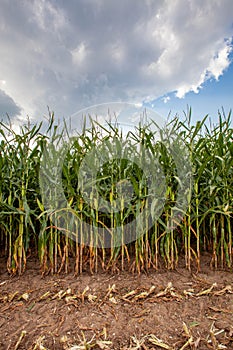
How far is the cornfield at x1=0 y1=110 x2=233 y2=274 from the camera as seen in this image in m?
2.37

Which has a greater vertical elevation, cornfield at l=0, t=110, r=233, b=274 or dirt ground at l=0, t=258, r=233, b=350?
cornfield at l=0, t=110, r=233, b=274

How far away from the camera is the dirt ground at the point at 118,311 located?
1725mm

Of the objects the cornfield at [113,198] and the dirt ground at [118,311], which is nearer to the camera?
the dirt ground at [118,311]

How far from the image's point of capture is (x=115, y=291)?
2.18 metres

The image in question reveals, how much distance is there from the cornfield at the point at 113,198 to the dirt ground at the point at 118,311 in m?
0.15

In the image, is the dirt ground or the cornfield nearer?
the dirt ground

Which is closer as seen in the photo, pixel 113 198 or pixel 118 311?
pixel 118 311

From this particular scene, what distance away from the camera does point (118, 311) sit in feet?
6.48

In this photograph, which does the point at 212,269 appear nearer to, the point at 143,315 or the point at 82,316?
the point at 143,315

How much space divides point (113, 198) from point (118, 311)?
36.1 inches

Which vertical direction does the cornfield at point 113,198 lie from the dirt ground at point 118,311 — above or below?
above

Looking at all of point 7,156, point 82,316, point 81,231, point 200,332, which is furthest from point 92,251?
point 7,156

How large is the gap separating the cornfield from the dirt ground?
0.15 meters

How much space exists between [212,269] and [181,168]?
100 cm
